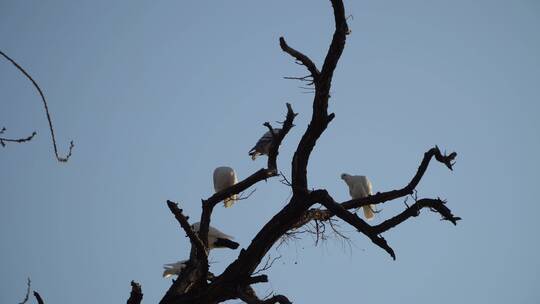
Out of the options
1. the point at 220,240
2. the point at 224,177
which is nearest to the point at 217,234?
the point at 220,240

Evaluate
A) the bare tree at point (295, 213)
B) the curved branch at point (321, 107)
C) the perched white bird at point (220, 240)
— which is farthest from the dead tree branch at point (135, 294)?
the perched white bird at point (220, 240)

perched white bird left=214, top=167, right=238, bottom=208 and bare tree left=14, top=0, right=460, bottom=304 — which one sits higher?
perched white bird left=214, top=167, right=238, bottom=208

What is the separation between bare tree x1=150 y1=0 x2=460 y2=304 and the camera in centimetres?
421

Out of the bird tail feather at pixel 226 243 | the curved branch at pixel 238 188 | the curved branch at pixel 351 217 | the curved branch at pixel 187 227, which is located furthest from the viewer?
the bird tail feather at pixel 226 243

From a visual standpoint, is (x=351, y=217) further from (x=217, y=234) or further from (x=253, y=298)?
(x=217, y=234)

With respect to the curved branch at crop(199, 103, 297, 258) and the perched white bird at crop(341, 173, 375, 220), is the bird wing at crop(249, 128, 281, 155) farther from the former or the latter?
the curved branch at crop(199, 103, 297, 258)

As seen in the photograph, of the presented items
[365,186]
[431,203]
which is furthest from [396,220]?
[365,186]

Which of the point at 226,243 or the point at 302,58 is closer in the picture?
the point at 302,58

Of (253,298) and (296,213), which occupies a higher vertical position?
(296,213)

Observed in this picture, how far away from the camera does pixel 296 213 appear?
4.47 m

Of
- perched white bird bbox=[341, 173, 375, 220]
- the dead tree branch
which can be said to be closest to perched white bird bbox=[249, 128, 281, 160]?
perched white bird bbox=[341, 173, 375, 220]

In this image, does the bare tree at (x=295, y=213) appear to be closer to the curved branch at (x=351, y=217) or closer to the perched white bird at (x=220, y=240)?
the curved branch at (x=351, y=217)

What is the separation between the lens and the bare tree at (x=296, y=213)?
13.8ft

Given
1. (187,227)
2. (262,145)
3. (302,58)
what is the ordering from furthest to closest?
(262,145) < (302,58) < (187,227)
